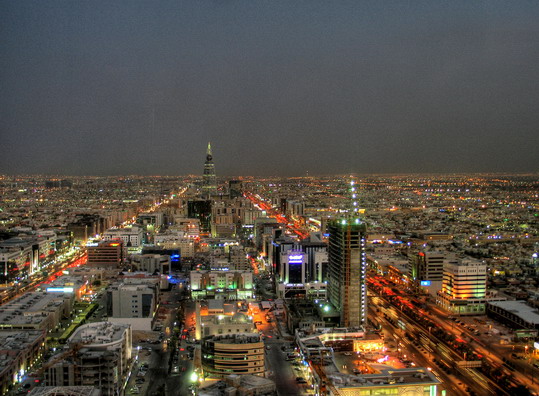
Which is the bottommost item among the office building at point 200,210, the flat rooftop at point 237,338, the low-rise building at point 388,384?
the low-rise building at point 388,384

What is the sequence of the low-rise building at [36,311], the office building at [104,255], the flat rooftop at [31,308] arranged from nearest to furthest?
1. the low-rise building at [36,311]
2. the flat rooftop at [31,308]
3. the office building at [104,255]

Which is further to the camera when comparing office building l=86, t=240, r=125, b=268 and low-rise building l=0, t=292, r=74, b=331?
office building l=86, t=240, r=125, b=268

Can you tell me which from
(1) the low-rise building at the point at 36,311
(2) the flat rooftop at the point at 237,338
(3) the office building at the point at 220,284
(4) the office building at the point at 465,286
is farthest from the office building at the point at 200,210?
(2) the flat rooftop at the point at 237,338

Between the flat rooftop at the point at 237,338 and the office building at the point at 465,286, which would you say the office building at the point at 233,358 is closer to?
the flat rooftop at the point at 237,338

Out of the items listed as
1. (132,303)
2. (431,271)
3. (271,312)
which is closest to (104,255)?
(132,303)

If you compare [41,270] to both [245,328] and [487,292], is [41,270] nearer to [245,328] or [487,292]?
[245,328]

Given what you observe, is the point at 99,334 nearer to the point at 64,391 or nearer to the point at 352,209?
the point at 64,391

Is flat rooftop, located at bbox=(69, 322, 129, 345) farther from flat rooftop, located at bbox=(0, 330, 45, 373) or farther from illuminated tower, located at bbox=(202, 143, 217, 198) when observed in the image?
illuminated tower, located at bbox=(202, 143, 217, 198)

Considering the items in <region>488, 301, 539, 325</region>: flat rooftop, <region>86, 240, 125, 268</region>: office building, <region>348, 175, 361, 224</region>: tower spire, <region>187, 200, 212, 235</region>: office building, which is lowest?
<region>488, 301, 539, 325</region>: flat rooftop

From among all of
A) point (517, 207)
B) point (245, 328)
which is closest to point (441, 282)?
point (245, 328)

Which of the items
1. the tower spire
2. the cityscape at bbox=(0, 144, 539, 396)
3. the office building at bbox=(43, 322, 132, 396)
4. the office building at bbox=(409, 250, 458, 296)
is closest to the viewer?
the office building at bbox=(43, 322, 132, 396)

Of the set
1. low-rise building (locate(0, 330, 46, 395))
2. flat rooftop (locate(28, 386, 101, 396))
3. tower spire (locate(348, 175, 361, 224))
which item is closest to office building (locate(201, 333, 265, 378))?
flat rooftop (locate(28, 386, 101, 396))
